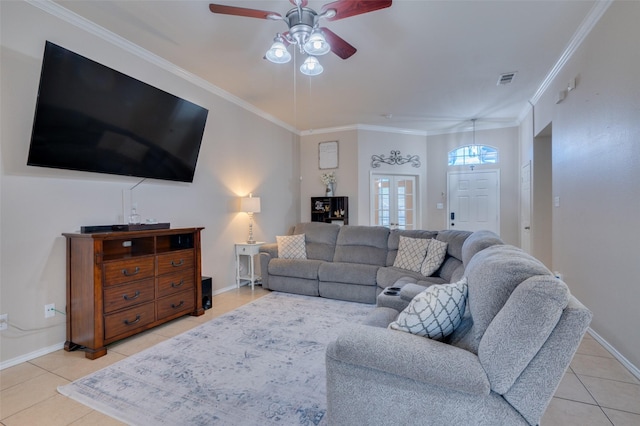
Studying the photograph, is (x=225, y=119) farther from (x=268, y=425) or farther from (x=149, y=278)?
(x=268, y=425)

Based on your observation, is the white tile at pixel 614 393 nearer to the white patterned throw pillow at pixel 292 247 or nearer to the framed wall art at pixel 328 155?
the white patterned throw pillow at pixel 292 247

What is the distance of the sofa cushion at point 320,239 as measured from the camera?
14.4 feet

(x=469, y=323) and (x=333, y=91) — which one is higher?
(x=333, y=91)

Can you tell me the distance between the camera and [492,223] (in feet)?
19.9

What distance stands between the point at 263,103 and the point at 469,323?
4.38 metres

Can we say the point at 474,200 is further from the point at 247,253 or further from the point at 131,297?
the point at 131,297

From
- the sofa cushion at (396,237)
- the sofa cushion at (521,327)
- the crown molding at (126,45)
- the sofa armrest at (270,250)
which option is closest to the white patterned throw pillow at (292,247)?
the sofa armrest at (270,250)

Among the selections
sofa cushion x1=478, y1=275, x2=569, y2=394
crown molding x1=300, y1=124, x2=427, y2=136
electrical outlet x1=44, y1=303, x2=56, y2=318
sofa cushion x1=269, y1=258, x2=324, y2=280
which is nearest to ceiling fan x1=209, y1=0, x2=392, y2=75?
sofa cushion x1=478, y1=275, x2=569, y2=394

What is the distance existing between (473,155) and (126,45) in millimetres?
6131

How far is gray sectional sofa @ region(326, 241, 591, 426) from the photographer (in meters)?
1.00

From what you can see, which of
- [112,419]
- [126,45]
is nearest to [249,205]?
[126,45]

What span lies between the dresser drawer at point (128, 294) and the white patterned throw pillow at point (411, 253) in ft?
9.14

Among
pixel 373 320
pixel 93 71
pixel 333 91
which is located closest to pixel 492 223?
pixel 333 91

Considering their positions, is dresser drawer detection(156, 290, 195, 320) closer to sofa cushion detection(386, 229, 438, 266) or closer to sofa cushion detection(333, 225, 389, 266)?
sofa cushion detection(333, 225, 389, 266)
